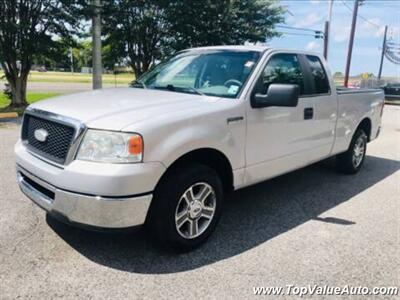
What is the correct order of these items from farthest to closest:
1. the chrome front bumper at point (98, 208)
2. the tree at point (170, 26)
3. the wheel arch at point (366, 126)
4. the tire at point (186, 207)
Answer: the tree at point (170, 26) < the wheel arch at point (366, 126) < the tire at point (186, 207) < the chrome front bumper at point (98, 208)

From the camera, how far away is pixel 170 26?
53.4 ft

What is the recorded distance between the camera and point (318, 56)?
524cm

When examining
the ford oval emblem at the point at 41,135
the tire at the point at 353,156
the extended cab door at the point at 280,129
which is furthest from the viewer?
the tire at the point at 353,156

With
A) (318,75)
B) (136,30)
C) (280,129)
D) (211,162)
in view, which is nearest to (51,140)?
(211,162)

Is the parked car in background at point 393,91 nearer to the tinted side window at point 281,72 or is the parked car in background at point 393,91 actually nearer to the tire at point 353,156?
the tire at point 353,156

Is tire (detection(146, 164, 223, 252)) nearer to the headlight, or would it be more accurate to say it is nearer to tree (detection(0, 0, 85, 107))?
the headlight

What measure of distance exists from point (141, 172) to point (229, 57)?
76.6 inches

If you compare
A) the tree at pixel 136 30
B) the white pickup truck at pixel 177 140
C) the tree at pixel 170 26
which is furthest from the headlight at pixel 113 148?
the tree at pixel 170 26

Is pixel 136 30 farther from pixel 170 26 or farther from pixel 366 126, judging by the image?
pixel 366 126

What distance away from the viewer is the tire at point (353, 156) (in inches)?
240

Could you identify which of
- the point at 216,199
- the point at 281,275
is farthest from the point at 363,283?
the point at 216,199

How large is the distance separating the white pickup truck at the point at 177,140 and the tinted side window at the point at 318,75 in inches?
1.0

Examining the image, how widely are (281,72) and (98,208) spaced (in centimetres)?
262

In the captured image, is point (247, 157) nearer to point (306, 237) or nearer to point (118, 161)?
point (306, 237)
